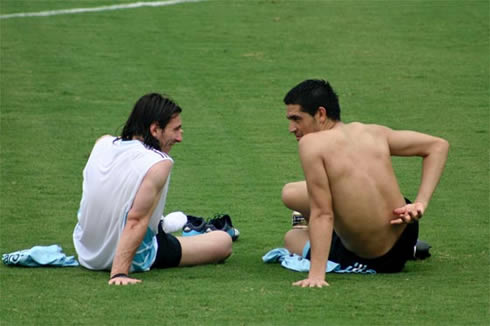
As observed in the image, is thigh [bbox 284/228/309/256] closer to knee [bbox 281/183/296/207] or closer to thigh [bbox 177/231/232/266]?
knee [bbox 281/183/296/207]

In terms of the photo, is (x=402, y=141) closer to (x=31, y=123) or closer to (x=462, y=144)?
(x=462, y=144)

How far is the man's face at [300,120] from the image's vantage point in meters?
6.71

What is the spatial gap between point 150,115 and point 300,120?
0.92 metres

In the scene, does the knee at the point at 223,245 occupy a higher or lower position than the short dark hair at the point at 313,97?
lower

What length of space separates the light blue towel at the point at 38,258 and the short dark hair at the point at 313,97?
1745 millimetres

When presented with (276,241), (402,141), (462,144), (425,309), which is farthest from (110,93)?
(425,309)

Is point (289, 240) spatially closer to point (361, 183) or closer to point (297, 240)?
point (297, 240)

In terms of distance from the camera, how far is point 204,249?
23.6ft

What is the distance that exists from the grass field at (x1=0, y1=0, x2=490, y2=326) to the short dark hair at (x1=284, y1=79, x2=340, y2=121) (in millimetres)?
1000

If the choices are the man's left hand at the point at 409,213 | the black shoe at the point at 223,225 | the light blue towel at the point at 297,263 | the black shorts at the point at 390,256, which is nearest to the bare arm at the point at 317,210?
the light blue towel at the point at 297,263

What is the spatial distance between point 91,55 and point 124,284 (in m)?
8.02

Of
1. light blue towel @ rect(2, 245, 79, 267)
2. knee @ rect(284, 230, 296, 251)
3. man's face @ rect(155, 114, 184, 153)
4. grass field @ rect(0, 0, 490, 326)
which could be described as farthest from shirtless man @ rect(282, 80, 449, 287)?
light blue towel @ rect(2, 245, 79, 267)

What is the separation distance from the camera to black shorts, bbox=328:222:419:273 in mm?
6902

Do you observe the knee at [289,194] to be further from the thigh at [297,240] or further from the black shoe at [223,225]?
the black shoe at [223,225]
